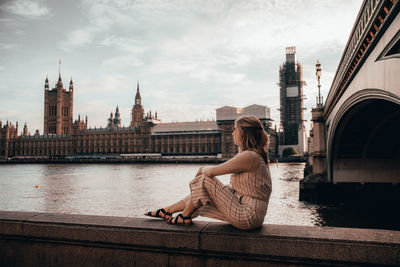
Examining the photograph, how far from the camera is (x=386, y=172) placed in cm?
1803

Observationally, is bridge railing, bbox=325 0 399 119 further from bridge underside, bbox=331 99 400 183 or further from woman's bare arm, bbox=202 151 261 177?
bridge underside, bbox=331 99 400 183

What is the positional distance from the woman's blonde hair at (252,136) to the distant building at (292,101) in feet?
275

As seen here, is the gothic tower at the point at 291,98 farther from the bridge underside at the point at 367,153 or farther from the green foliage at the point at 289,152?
the bridge underside at the point at 367,153

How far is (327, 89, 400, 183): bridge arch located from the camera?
15578 mm

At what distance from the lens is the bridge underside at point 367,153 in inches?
642

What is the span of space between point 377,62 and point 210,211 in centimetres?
538

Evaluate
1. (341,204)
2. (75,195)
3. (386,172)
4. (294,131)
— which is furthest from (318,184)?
(294,131)

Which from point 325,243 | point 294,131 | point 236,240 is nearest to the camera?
point 325,243

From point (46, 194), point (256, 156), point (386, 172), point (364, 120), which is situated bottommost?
point (46, 194)

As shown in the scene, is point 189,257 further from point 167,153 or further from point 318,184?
point 167,153

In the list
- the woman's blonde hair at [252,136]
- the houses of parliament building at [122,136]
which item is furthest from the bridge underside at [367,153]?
the houses of parliament building at [122,136]

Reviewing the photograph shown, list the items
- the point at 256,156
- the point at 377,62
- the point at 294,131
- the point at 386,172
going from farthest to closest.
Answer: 1. the point at 294,131
2. the point at 386,172
3. the point at 377,62
4. the point at 256,156

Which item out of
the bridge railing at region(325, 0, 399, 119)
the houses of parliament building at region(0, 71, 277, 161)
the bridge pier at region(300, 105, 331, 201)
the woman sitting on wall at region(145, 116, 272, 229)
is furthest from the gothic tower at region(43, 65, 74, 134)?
the woman sitting on wall at region(145, 116, 272, 229)

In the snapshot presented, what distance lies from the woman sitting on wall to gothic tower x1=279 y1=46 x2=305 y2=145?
276 ft
